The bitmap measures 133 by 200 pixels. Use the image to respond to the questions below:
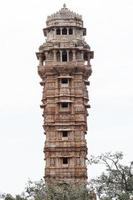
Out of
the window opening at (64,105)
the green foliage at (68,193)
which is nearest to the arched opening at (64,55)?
the window opening at (64,105)

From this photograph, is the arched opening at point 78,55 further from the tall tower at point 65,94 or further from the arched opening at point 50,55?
the arched opening at point 50,55

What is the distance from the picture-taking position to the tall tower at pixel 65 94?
73.1 metres

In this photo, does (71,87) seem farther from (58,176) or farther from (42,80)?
(58,176)

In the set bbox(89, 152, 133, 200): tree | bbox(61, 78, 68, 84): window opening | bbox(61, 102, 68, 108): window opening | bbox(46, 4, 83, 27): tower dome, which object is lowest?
bbox(89, 152, 133, 200): tree

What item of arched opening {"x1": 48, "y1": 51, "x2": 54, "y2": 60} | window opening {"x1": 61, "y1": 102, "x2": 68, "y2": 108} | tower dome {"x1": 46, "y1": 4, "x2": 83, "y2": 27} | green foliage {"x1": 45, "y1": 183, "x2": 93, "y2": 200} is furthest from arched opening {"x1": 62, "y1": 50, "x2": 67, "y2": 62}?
green foliage {"x1": 45, "y1": 183, "x2": 93, "y2": 200}

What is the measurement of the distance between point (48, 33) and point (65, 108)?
23.5ft

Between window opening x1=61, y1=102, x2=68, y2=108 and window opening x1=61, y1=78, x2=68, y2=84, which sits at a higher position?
window opening x1=61, y1=78, x2=68, y2=84

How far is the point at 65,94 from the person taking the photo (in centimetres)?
7488

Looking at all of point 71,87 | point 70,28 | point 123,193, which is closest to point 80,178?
point 71,87

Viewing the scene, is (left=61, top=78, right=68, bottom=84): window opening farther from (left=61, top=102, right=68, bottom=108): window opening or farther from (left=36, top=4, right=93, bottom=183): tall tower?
(left=61, top=102, right=68, bottom=108): window opening

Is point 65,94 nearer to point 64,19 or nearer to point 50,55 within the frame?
point 50,55

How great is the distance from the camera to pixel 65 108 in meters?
74.8

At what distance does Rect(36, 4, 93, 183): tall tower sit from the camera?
240 feet

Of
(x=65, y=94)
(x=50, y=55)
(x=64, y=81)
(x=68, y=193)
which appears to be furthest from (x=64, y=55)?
(x=68, y=193)
